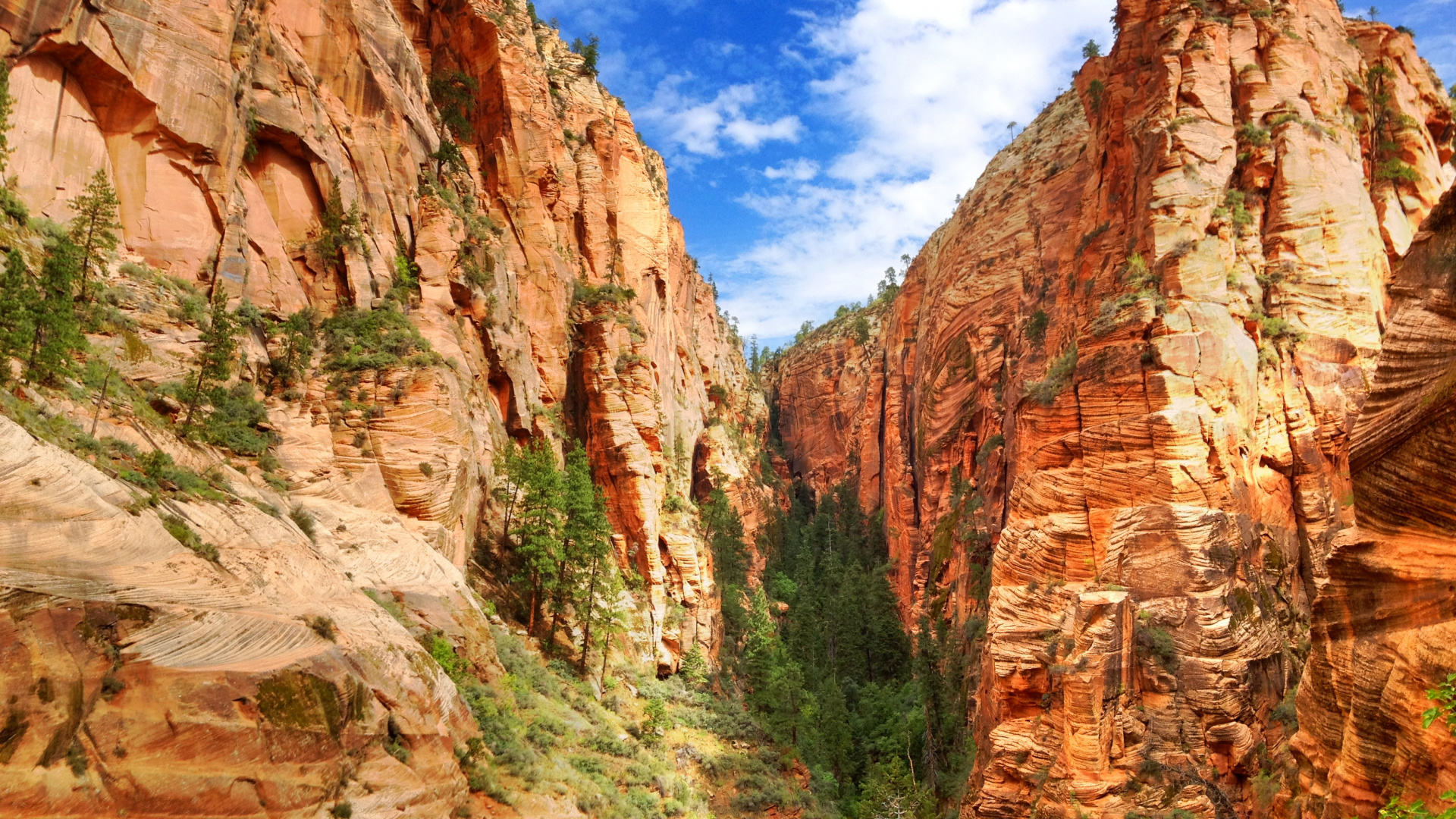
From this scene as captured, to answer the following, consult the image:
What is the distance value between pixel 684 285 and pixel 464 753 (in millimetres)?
59950

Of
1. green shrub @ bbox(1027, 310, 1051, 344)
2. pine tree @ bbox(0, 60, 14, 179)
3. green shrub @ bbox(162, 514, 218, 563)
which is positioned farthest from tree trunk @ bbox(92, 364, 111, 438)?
green shrub @ bbox(1027, 310, 1051, 344)

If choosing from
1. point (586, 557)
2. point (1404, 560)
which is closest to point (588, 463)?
point (586, 557)

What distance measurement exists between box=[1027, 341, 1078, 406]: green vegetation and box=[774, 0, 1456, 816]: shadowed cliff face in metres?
0.14

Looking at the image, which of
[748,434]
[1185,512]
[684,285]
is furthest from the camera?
[748,434]

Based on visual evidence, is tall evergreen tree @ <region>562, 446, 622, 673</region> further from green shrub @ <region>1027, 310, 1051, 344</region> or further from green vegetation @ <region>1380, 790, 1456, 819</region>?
green shrub @ <region>1027, 310, 1051, 344</region>

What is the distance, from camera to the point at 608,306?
165 ft

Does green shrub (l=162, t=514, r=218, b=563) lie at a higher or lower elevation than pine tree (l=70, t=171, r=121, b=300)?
lower

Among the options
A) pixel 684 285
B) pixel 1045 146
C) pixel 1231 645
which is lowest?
pixel 1231 645

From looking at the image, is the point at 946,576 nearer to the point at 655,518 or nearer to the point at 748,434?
the point at 655,518

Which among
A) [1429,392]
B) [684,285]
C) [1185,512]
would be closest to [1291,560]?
[1185,512]

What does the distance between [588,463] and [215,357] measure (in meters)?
24.2

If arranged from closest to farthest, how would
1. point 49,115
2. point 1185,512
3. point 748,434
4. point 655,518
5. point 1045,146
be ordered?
point 49,115, point 1185,512, point 655,518, point 1045,146, point 748,434

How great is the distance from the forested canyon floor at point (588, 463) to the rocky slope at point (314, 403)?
0.11m

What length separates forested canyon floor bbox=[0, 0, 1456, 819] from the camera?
11.9m
